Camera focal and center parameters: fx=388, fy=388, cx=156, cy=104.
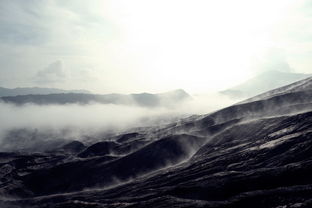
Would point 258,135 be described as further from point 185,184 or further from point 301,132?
point 185,184

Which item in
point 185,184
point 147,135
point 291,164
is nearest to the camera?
point 291,164

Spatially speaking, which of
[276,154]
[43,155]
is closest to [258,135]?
[276,154]

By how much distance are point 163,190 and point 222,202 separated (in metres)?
20.2

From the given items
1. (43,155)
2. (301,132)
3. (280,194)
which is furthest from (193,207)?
(43,155)

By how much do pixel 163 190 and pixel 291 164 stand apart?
90.7 ft

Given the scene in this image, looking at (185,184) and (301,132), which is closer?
(185,184)

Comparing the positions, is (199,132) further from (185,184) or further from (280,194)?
(280,194)

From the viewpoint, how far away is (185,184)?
83.8m

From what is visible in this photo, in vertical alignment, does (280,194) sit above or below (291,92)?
below

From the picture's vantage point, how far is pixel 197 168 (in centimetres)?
9456

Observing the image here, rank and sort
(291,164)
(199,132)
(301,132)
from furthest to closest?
(199,132) → (301,132) → (291,164)

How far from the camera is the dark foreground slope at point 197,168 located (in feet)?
233

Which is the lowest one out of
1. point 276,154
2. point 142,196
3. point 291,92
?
point 142,196

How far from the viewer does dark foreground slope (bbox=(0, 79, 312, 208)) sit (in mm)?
71125
